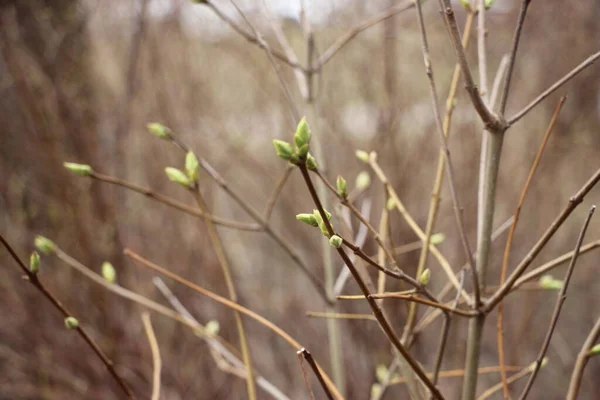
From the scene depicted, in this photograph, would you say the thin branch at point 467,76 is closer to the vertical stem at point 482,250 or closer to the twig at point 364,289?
the vertical stem at point 482,250

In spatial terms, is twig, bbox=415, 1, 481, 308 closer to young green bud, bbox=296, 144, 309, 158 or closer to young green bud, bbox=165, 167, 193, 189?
young green bud, bbox=296, 144, 309, 158

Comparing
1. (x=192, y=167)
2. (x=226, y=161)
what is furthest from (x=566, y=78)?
(x=226, y=161)

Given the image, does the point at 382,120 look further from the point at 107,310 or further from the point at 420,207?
the point at 107,310

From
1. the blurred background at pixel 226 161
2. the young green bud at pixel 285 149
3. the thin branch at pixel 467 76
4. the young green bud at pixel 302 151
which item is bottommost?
the blurred background at pixel 226 161

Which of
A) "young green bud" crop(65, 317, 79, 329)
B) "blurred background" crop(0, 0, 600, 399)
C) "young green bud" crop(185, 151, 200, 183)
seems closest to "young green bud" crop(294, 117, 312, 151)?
"young green bud" crop(185, 151, 200, 183)

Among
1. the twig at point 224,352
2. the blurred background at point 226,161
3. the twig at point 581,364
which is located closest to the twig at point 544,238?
A: the twig at point 581,364

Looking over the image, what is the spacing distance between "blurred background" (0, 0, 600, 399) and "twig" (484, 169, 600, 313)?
1.22 metres

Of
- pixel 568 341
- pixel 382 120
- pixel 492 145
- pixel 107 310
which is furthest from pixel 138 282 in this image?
pixel 568 341

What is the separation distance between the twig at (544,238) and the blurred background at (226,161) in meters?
1.22

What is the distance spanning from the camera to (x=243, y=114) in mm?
3504

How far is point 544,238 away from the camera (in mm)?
607

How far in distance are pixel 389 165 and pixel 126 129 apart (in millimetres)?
1307

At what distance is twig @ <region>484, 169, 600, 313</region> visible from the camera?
22.0 inches

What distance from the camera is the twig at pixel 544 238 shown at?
560mm
